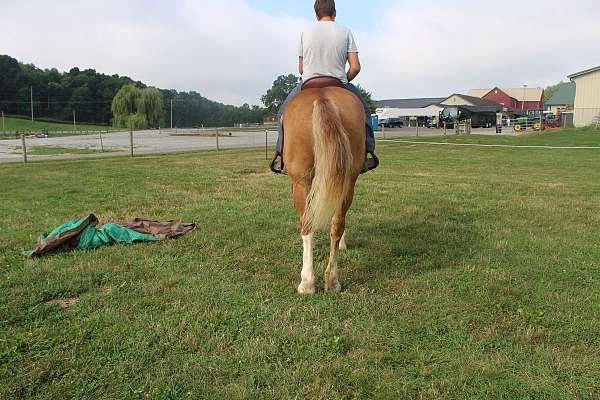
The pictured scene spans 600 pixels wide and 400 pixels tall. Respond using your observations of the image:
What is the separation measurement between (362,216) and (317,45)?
337 cm

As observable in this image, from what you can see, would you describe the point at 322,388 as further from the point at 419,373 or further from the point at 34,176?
the point at 34,176

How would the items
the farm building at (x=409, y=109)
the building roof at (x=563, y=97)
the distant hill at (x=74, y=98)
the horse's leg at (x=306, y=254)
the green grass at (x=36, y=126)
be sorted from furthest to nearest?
the distant hill at (x=74, y=98) → the green grass at (x=36, y=126) → the farm building at (x=409, y=109) → the building roof at (x=563, y=97) → the horse's leg at (x=306, y=254)

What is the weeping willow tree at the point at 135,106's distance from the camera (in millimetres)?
77562

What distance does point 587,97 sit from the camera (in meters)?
44.9

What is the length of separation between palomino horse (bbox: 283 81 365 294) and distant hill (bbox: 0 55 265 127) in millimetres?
109179

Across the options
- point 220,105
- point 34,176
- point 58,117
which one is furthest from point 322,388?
point 220,105

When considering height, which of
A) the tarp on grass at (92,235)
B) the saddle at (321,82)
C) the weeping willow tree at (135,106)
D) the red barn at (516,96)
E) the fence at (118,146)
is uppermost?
the red barn at (516,96)

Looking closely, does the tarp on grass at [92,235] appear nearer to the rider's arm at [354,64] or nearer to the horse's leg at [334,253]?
the horse's leg at [334,253]

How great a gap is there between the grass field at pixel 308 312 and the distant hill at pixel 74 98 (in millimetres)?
107778

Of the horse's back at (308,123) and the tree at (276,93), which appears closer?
the horse's back at (308,123)

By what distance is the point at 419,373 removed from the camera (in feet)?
9.00

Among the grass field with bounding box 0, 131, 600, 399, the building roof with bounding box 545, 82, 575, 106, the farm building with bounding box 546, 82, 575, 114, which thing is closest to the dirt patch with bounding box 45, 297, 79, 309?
the grass field with bounding box 0, 131, 600, 399

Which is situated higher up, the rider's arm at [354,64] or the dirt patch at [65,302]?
the rider's arm at [354,64]

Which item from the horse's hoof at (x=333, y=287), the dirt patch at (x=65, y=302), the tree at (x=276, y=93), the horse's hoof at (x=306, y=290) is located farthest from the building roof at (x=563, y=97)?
the dirt patch at (x=65, y=302)
